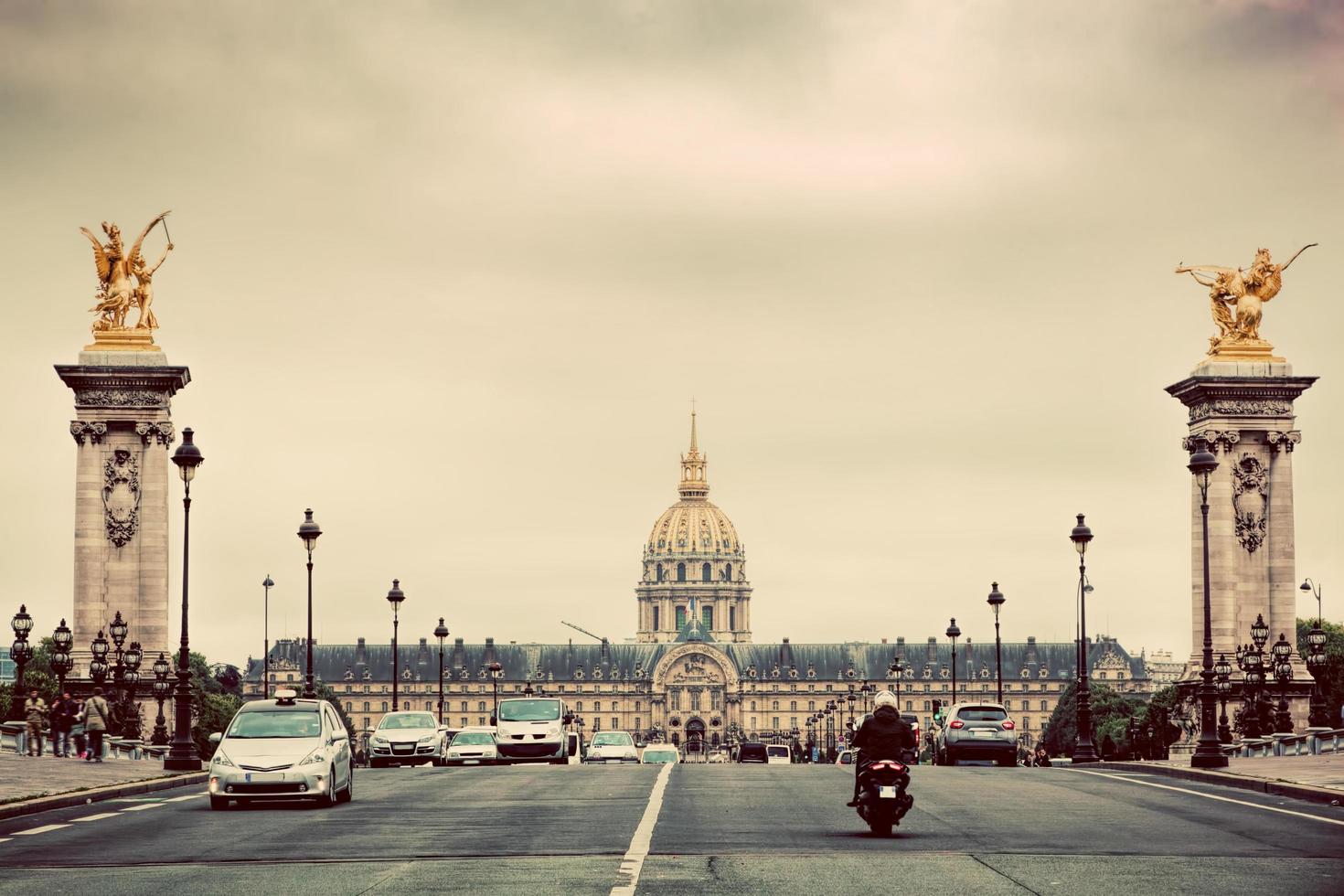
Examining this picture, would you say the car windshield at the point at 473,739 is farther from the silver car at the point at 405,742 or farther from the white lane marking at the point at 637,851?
the white lane marking at the point at 637,851

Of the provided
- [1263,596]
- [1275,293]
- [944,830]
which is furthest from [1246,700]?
[944,830]

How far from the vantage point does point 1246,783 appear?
40312mm

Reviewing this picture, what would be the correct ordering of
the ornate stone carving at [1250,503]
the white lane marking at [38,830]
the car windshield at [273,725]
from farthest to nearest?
1. the ornate stone carving at [1250,503]
2. the car windshield at [273,725]
3. the white lane marking at [38,830]

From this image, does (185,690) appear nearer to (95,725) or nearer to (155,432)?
(95,725)

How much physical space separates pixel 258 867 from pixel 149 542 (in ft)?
190

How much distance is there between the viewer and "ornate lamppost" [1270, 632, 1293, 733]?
2697 inches

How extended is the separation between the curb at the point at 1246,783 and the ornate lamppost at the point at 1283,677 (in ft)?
53.3

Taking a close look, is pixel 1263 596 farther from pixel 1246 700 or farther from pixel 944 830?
pixel 944 830

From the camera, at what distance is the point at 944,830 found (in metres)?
27.5

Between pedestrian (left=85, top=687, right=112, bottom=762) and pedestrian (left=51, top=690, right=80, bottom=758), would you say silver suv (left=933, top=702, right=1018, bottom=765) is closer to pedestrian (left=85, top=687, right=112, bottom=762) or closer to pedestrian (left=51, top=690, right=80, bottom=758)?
pedestrian (left=85, top=687, right=112, bottom=762)

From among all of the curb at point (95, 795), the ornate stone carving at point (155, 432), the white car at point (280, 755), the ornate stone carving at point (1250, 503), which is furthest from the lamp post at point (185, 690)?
the ornate stone carving at point (1250, 503)

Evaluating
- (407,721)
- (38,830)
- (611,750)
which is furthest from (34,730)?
(38,830)

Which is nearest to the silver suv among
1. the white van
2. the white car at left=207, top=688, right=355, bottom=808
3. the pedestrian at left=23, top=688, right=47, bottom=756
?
the white van

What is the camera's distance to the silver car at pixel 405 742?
58.5m
